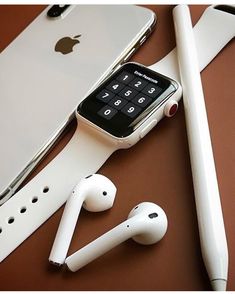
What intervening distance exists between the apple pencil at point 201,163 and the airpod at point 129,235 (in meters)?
0.04

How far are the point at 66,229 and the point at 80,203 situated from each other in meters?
0.03

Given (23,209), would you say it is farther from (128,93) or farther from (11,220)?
(128,93)

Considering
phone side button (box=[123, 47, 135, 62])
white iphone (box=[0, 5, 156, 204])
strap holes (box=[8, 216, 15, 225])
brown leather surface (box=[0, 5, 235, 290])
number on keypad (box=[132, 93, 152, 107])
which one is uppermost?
white iphone (box=[0, 5, 156, 204])

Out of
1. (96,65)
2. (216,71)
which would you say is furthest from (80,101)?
(216,71)

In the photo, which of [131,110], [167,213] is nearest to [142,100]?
[131,110]

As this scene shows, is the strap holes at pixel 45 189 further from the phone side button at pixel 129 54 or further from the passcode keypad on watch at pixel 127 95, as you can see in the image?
the phone side button at pixel 129 54

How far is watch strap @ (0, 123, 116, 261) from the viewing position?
433mm

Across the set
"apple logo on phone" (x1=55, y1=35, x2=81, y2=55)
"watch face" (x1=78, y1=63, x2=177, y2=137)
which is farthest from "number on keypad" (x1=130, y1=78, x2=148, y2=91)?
"apple logo on phone" (x1=55, y1=35, x2=81, y2=55)

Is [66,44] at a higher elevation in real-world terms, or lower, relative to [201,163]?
higher

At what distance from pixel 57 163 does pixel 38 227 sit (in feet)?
0.25

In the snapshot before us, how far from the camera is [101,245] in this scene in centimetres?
39

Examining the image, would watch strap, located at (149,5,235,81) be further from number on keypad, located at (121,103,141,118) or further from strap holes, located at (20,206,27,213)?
strap holes, located at (20,206,27,213)

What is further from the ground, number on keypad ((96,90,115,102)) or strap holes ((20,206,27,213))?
number on keypad ((96,90,115,102))

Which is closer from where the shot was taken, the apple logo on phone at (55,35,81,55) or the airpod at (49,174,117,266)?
the airpod at (49,174,117,266)
